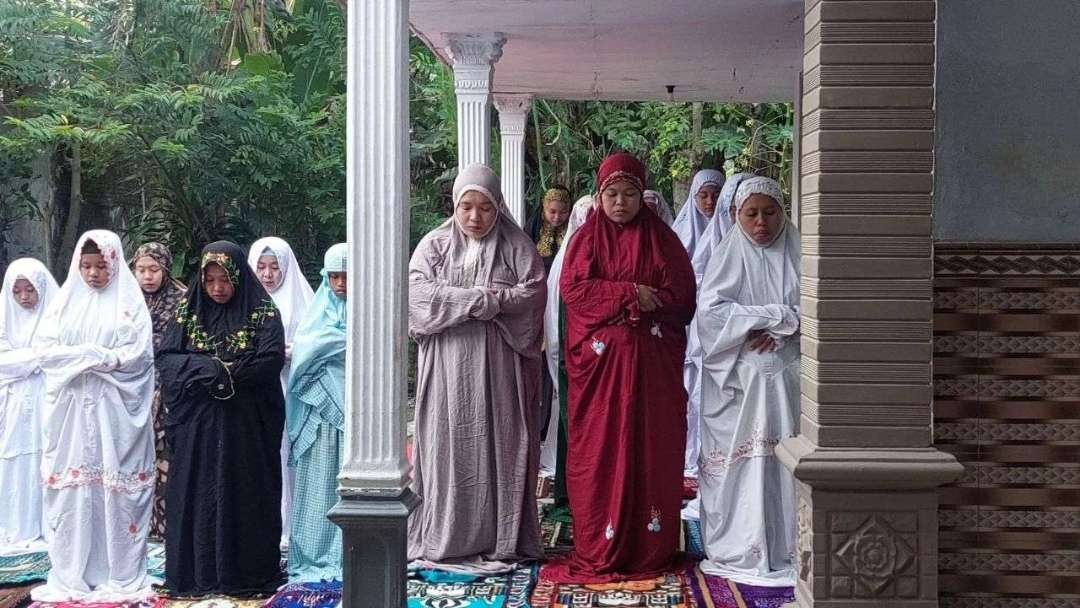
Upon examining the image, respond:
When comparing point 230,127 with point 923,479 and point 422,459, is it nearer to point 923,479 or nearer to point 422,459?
point 422,459

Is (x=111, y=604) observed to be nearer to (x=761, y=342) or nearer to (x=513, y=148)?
(x=761, y=342)

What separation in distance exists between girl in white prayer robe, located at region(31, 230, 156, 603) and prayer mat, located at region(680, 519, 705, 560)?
2.63m

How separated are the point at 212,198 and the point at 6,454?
7.11 meters

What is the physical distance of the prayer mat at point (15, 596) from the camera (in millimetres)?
5117

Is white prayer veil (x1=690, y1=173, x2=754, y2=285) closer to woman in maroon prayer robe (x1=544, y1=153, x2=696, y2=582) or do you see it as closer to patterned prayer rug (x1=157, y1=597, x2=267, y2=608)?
woman in maroon prayer robe (x1=544, y1=153, x2=696, y2=582)

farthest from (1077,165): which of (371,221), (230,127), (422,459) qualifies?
(230,127)

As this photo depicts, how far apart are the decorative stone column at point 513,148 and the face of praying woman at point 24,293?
13.6 ft

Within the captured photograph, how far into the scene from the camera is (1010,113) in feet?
11.9

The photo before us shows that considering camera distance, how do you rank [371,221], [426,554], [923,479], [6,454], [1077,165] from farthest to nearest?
[6,454] → [426,554] → [371,221] → [1077,165] → [923,479]

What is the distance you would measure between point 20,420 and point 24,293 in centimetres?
72

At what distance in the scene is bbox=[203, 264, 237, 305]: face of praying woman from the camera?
517 cm

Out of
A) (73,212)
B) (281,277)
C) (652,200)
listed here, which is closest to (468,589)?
(281,277)

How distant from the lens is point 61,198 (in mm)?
12922

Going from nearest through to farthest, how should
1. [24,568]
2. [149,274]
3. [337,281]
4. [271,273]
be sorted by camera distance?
[337,281], [24,568], [149,274], [271,273]
